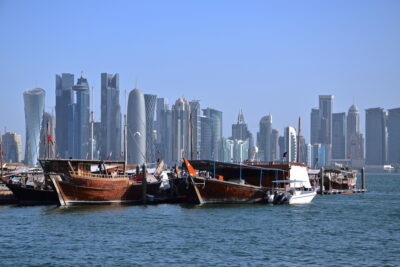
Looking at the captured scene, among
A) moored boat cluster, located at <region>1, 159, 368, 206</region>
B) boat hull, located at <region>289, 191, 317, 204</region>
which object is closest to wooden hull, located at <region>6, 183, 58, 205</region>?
moored boat cluster, located at <region>1, 159, 368, 206</region>

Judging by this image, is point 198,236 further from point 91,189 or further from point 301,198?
point 301,198

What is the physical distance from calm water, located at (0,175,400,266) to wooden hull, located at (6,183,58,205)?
5139 mm

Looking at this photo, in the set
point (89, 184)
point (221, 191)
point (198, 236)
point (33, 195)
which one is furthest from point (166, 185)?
point (198, 236)

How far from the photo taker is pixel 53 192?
70.8 m

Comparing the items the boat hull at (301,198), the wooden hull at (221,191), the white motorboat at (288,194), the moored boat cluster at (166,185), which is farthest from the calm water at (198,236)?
the boat hull at (301,198)

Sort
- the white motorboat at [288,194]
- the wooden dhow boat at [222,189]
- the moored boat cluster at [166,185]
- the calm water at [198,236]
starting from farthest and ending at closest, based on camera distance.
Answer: the white motorboat at [288,194] < the moored boat cluster at [166,185] < the wooden dhow boat at [222,189] < the calm water at [198,236]

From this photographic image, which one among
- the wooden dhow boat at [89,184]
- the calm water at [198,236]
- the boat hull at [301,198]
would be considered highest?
the wooden dhow boat at [89,184]

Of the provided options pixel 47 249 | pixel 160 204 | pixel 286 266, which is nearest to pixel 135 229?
pixel 47 249

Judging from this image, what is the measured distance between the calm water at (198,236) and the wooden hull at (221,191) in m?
1.56

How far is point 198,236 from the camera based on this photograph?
46719 millimetres

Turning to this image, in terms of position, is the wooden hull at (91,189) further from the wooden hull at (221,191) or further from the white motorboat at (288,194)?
the white motorboat at (288,194)

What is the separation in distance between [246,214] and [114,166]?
19.7 metres

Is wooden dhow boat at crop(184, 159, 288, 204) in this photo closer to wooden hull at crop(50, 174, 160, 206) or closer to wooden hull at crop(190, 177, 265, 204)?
wooden hull at crop(190, 177, 265, 204)

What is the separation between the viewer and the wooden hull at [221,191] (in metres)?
65.6
